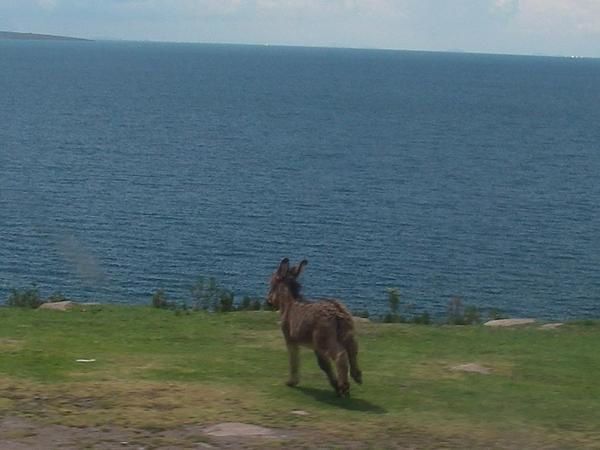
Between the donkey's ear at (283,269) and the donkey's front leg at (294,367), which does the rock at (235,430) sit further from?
the donkey's ear at (283,269)

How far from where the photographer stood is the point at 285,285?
11.9 m

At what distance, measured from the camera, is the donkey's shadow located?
411 inches

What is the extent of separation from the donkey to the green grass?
23 cm

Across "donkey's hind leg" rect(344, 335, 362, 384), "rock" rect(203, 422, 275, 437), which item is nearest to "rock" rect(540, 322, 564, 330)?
"donkey's hind leg" rect(344, 335, 362, 384)

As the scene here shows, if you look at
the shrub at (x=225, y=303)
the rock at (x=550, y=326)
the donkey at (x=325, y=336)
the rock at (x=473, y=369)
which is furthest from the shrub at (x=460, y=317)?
the donkey at (x=325, y=336)

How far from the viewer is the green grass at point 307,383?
9672 millimetres

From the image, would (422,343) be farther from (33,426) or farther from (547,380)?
(33,426)

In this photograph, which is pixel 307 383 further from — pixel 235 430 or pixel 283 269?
pixel 235 430

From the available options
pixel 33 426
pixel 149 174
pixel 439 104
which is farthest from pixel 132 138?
pixel 33 426

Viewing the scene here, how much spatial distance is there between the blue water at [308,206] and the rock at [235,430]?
74.7ft

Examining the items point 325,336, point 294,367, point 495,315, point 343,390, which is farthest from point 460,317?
point 343,390

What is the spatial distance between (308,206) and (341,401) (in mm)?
41555

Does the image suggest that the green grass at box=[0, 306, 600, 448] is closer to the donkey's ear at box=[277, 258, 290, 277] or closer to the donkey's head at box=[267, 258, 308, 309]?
the donkey's head at box=[267, 258, 308, 309]

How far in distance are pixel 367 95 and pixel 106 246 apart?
11265 centimetres
